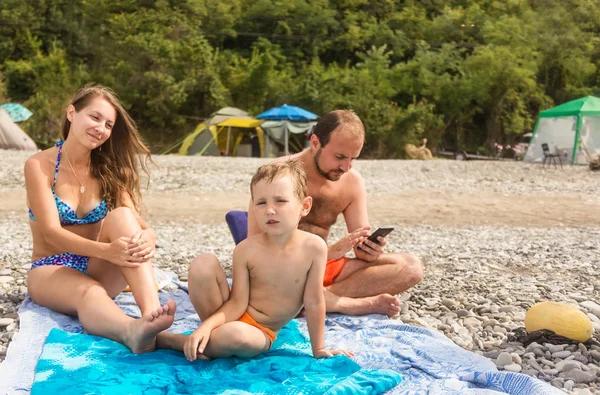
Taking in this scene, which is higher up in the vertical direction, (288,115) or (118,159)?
(288,115)

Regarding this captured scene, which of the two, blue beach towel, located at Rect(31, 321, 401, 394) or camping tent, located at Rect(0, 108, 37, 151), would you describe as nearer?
blue beach towel, located at Rect(31, 321, 401, 394)

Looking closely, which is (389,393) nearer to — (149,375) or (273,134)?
(149,375)

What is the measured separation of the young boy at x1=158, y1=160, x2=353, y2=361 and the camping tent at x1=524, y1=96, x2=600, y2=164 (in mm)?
23613

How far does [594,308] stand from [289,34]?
37.6 metres

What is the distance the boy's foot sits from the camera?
13.2ft

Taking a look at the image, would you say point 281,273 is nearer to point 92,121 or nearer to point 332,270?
point 332,270

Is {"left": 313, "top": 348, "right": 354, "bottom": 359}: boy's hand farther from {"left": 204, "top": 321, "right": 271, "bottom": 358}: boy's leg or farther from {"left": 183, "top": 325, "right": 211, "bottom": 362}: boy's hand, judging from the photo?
{"left": 183, "top": 325, "right": 211, "bottom": 362}: boy's hand

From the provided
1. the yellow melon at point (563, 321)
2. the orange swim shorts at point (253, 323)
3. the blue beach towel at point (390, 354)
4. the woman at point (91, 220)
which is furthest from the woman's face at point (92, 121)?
the yellow melon at point (563, 321)

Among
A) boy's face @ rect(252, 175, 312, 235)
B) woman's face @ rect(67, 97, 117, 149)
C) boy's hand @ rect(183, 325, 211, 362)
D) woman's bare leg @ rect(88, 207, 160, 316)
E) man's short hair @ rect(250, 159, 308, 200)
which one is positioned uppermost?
woman's face @ rect(67, 97, 117, 149)

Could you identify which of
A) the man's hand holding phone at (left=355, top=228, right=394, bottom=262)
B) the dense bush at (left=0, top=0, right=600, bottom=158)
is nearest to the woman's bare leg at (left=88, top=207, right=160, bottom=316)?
the man's hand holding phone at (left=355, top=228, right=394, bottom=262)

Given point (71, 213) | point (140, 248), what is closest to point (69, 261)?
point (71, 213)

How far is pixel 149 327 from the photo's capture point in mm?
3041

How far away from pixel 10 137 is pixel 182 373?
23685 mm

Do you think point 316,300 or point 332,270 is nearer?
point 316,300
